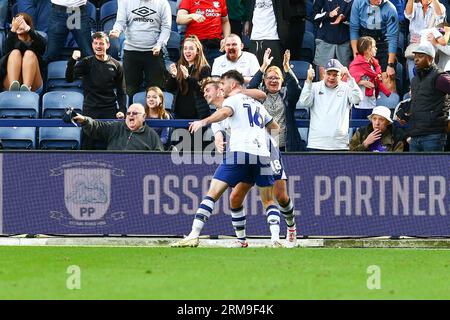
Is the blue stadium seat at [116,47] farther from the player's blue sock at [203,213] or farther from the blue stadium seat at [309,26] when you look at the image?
the player's blue sock at [203,213]

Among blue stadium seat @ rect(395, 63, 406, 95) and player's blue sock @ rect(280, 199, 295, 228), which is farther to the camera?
blue stadium seat @ rect(395, 63, 406, 95)

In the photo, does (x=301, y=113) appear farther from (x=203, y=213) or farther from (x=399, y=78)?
(x=203, y=213)

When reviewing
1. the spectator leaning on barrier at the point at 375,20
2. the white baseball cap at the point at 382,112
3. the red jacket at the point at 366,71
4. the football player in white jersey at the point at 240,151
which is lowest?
the football player in white jersey at the point at 240,151

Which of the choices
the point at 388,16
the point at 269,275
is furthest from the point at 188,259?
the point at 388,16

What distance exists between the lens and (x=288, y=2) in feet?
60.2

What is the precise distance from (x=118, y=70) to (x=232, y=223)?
11.4 ft

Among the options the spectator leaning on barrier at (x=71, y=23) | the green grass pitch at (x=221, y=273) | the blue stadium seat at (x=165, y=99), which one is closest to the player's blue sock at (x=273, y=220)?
the green grass pitch at (x=221, y=273)

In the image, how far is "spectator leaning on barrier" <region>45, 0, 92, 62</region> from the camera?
739 inches

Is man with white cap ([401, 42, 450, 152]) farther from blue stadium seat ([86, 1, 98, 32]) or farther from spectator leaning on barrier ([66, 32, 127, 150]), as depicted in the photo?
blue stadium seat ([86, 1, 98, 32])

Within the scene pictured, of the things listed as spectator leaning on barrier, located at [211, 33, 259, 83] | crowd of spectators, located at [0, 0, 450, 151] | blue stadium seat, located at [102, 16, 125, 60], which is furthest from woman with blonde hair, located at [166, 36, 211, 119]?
blue stadium seat, located at [102, 16, 125, 60]

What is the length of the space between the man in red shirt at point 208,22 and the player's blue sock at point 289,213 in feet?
13.6

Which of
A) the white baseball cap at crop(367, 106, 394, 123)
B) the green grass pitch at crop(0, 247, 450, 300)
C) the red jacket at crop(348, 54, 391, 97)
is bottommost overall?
the green grass pitch at crop(0, 247, 450, 300)

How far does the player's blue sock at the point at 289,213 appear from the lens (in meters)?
15.3

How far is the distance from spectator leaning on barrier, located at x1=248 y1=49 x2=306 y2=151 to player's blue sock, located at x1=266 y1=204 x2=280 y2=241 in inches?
65.3
